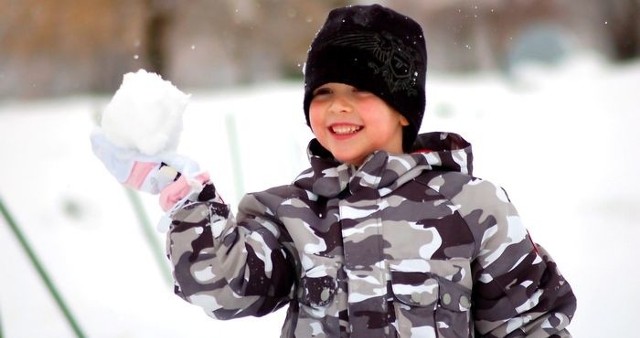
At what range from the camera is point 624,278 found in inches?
86.5

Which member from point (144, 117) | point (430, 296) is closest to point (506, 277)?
point (430, 296)

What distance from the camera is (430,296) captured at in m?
1.01

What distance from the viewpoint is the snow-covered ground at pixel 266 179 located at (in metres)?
2.13

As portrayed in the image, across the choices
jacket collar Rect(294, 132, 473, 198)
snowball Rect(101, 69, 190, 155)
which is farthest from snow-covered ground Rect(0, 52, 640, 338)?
snowball Rect(101, 69, 190, 155)

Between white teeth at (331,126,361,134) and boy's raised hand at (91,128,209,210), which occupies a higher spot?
boy's raised hand at (91,128,209,210)

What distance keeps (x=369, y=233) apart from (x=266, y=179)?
4.56 ft

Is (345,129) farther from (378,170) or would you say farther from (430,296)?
(430,296)

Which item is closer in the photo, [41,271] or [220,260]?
[220,260]

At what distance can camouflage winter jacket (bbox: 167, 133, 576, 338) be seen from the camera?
3.27ft

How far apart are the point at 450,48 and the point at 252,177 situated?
75cm

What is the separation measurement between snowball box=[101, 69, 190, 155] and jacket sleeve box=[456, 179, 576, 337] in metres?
0.33

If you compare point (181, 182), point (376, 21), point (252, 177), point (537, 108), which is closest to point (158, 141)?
point (181, 182)

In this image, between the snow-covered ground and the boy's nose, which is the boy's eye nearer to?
the boy's nose

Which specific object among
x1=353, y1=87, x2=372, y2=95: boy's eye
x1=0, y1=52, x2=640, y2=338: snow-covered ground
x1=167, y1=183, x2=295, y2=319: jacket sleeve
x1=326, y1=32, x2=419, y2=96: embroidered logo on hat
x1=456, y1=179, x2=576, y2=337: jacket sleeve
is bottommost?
x1=0, y1=52, x2=640, y2=338: snow-covered ground
